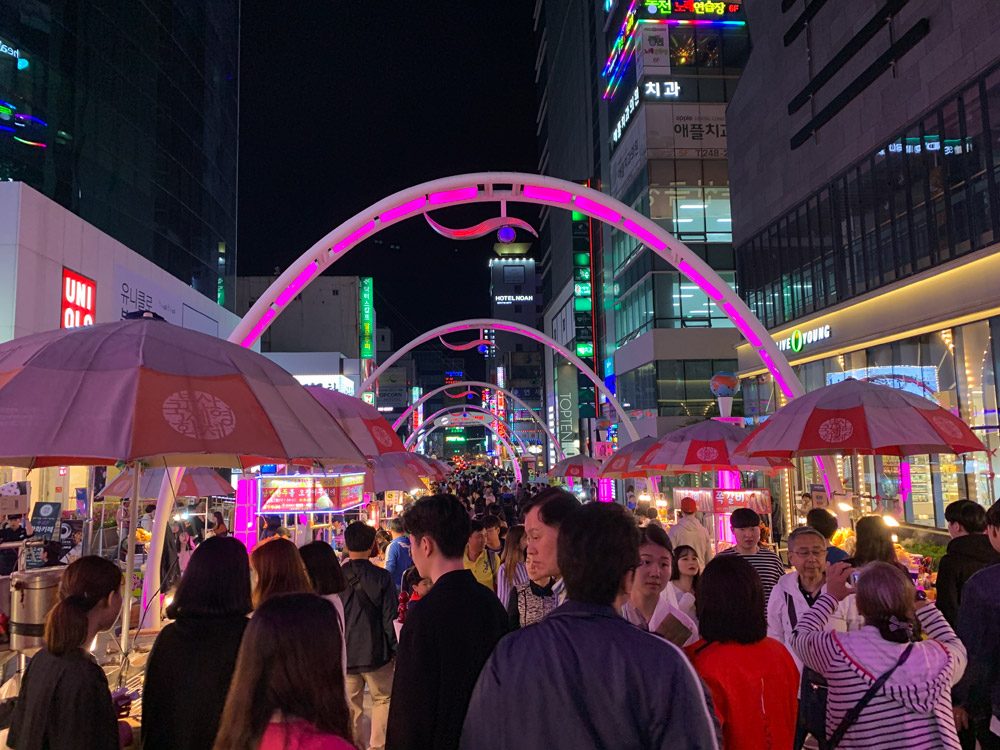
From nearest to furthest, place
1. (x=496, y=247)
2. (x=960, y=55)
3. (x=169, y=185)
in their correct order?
(x=960, y=55), (x=169, y=185), (x=496, y=247)

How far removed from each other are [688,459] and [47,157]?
824 inches

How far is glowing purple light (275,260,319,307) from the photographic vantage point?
1420 cm

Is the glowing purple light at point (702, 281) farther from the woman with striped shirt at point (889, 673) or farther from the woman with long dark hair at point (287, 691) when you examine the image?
the woman with long dark hair at point (287, 691)

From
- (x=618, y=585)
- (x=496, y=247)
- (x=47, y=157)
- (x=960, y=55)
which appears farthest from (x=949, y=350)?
→ (x=496, y=247)

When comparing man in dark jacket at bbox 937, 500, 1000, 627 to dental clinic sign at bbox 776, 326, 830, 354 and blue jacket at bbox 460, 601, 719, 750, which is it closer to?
blue jacket at bbox 460, 601, 719, 750

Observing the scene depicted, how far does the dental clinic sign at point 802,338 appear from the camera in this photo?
889 inches

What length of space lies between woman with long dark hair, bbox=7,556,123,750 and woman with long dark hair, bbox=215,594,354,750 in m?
1.15

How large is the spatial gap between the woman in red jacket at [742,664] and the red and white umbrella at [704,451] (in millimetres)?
8610

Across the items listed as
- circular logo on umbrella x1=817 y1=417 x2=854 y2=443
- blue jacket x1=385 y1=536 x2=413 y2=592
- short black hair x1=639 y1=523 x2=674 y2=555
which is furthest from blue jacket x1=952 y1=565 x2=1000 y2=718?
blue jacket x1=385 y1=536 x2=413 y2=592

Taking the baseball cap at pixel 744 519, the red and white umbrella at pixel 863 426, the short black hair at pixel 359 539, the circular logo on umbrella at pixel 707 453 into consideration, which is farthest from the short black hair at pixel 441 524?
the circular logo on umbrella at pixel 707 453

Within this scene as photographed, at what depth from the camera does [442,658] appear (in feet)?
10.1

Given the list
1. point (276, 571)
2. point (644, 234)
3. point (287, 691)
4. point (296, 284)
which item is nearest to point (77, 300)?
point (296, 284)

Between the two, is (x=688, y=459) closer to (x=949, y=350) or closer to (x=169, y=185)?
(x=949, y=350)

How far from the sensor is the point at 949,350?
667 inches
